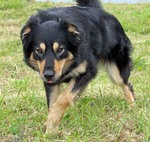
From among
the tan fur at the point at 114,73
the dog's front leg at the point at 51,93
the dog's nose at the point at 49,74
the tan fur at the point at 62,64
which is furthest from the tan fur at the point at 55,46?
the tan fur at the point at 114,73

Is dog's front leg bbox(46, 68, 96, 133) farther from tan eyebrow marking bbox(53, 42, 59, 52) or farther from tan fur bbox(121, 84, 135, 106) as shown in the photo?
tan fur bbox(121, 84, 135, 106)

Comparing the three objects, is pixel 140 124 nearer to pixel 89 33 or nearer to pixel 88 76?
pixel 88 76

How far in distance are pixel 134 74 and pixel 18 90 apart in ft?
6.71

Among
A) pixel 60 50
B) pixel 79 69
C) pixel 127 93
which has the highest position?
pixel 60 50

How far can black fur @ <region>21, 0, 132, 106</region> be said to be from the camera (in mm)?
4480

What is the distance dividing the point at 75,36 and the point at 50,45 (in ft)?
1.01

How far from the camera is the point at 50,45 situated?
4.37m

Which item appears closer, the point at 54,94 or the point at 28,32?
the point at 28,32

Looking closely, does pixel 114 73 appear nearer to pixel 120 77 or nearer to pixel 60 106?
pixel 120 77

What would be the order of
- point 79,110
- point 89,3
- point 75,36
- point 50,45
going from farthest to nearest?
1. point 89,3
2. point 79,110
3. point 75,36
4. point 50,45

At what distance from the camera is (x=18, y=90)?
577cm

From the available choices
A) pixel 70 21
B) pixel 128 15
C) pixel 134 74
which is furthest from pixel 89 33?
pixel 128 15

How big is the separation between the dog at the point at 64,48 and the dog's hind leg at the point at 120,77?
1.26ft

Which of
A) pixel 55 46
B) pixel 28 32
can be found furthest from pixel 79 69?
pixel 28 32
